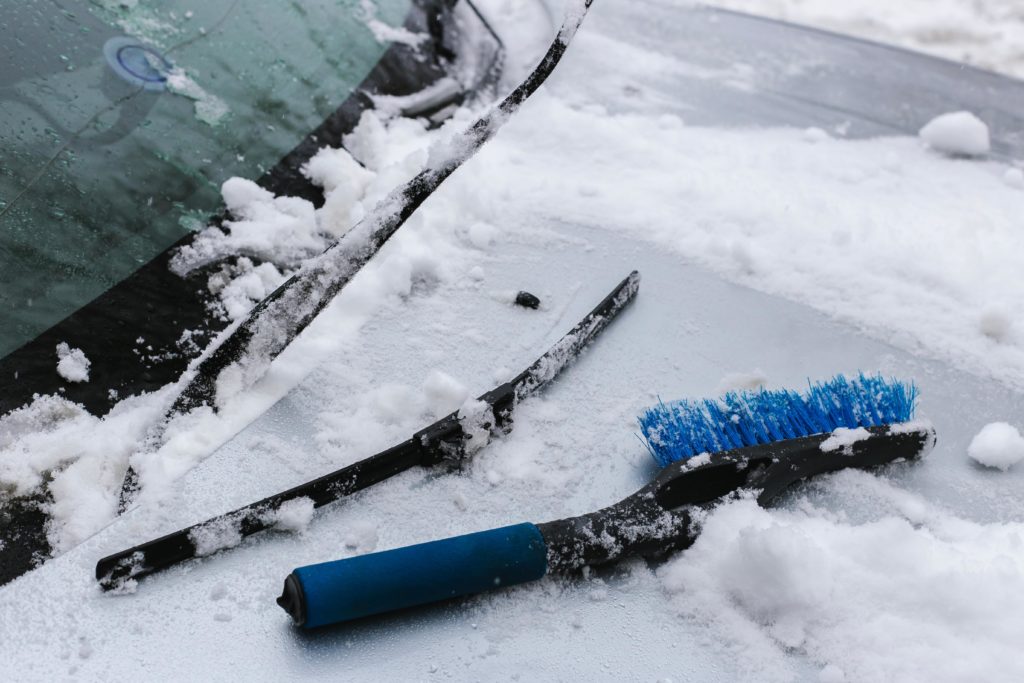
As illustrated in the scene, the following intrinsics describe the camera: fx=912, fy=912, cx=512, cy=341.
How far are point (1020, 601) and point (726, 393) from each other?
1.24ft

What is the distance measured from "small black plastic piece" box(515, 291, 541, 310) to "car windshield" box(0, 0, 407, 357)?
40 centimetres

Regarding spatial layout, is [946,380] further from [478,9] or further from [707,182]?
[478,9]

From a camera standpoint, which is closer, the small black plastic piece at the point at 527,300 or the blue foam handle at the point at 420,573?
the blue foam handle at the point at 420,573

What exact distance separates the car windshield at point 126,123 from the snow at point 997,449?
0.99 metres

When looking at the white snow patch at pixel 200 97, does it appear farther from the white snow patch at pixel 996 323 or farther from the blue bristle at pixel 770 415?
the white snow patch at pixel 996 323

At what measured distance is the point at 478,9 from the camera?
1.86 meters

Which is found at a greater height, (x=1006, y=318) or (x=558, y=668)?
(x=1006, y=318)

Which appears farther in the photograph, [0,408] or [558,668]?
[0,408]

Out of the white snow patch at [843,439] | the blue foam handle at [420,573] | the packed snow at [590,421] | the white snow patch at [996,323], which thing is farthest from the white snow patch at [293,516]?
the white snow patch at [996,323]

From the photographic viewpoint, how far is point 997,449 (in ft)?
3.53

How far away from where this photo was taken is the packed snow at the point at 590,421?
813 mm

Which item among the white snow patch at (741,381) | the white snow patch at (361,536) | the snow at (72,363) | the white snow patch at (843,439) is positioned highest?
the white snow patch at (843,439)

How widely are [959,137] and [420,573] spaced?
1539 millimetres

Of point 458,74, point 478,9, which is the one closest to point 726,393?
point 458,74
